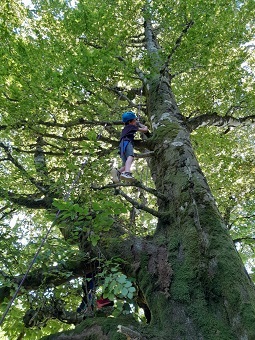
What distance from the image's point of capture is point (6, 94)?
5.18 metres

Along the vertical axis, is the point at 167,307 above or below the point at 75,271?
below

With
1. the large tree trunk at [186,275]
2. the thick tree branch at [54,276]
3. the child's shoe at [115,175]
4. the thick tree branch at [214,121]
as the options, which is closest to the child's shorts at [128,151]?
the child's shoe at [115,175]

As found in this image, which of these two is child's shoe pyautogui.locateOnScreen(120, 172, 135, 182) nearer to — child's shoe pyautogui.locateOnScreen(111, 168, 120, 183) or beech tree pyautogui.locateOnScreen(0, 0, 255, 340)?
child's shoe pyautogui.locateOnScreen(111, 168, 120, 183)

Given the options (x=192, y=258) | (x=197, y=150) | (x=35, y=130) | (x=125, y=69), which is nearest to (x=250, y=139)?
(x=197, y=150)

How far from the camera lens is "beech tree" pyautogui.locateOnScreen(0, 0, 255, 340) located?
225cm

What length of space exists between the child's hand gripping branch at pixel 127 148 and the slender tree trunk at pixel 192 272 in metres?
0.50

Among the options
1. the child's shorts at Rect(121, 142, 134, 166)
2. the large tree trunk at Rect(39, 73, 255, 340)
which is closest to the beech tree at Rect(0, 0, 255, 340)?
the large tree trunk at Rect(39, 73, 255, 340)

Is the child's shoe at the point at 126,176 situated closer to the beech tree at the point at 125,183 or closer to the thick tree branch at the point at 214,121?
the beech tree at the point at 125,183

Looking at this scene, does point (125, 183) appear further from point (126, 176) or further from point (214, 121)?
point (214, 121)

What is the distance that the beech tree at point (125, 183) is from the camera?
7.39ft

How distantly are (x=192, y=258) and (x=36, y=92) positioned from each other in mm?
3378

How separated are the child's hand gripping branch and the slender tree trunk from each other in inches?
19.5

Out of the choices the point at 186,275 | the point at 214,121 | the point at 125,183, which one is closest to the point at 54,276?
the point at 125,183

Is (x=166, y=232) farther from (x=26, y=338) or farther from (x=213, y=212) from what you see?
(x=26, y=338)
